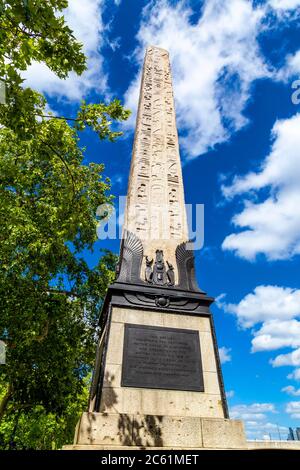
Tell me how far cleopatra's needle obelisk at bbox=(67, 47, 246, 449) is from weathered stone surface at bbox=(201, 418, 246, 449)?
0.01 meters

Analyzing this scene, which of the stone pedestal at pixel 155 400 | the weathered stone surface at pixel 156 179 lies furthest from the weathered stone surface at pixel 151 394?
the weathered stone surface at pixel 156 179

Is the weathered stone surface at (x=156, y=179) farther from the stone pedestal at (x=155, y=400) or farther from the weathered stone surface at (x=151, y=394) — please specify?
the weathered stone surface at (x=151, y=394)

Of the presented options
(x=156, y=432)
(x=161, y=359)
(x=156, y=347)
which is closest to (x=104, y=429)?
(x=156, y=432)

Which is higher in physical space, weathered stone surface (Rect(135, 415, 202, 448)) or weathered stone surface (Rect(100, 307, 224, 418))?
weathered stone surface (Rect(100, 307, 224, 418))

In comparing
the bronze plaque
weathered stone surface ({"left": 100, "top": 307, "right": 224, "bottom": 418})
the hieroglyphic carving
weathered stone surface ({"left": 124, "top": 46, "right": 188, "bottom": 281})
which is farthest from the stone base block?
the hieroglyphic carving

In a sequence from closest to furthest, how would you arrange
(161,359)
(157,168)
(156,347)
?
1. (161,359)
2. (156,347)
3. (157,168)

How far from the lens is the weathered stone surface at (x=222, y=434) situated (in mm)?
4480

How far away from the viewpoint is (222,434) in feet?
15.1

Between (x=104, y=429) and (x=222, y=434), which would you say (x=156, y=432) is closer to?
(x=104, y=429)

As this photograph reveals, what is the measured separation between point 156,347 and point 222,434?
1579mm

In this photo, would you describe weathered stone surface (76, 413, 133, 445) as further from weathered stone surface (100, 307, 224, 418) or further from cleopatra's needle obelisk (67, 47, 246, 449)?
weathered stone surface (100, 307, 224, 418)

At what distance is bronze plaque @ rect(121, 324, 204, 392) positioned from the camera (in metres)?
5.16
